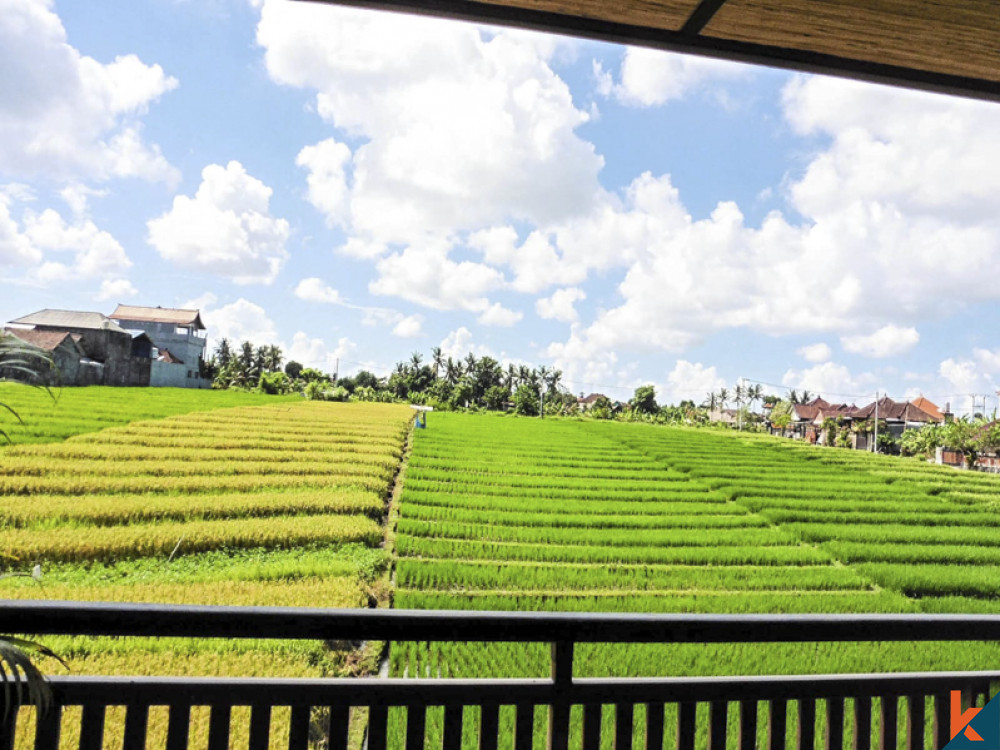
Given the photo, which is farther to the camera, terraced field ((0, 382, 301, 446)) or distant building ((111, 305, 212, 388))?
distant building ((111, 305, 212, 388))

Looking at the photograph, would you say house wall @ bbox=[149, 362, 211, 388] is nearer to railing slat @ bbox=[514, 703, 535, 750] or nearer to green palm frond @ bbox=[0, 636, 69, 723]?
green palm frond @ bbox=[0, 636, 69, 723]

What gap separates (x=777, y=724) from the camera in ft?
2.89

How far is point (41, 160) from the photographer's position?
4.02 m

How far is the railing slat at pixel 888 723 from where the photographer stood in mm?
899

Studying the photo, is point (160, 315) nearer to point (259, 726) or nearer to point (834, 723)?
point (259, 726)

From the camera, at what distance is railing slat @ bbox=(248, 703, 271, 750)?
785mm

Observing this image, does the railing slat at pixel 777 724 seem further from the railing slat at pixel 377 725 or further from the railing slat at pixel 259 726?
the railing slat at pixel 259 726

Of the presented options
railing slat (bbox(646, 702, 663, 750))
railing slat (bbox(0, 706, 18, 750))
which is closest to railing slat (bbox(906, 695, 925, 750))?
railing slat (bbox(646, 702, 663, 750))

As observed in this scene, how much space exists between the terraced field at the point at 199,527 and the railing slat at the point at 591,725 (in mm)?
1765

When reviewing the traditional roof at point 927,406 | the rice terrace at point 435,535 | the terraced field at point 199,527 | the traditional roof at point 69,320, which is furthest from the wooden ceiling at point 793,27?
the traditional roof at point 927,406

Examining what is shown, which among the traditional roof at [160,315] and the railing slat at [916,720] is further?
the traditional roof at [160,315]

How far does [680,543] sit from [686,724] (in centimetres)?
632

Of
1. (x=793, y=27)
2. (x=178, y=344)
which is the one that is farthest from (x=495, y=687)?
(x=178, y=344)

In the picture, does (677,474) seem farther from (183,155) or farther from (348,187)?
(183,155)
